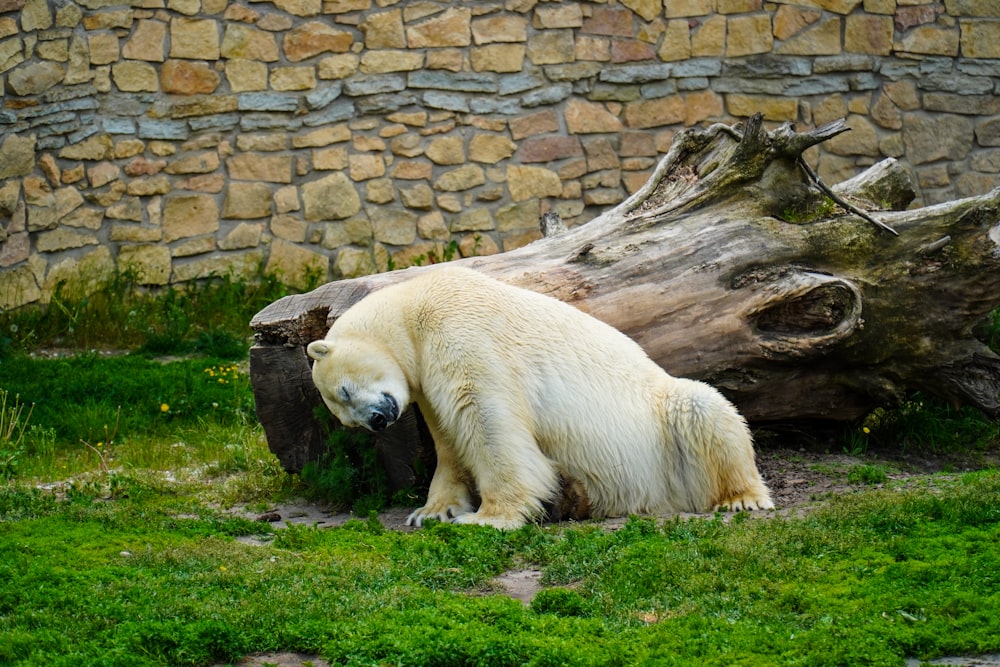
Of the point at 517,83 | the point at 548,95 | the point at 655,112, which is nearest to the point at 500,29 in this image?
the point at 517,83

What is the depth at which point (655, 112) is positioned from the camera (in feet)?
38.3

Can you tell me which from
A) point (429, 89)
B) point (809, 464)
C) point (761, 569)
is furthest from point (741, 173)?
point (429, 89)

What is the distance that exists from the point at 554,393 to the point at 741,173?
2033 millimetres

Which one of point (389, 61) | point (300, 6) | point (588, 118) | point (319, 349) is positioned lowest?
point (319, 349)

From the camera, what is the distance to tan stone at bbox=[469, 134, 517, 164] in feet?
37.3

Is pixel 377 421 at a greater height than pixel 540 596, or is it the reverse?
pixel 377 421

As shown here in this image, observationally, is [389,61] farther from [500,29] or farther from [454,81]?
[500,29]

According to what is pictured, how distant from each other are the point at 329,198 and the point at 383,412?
6.05 meters

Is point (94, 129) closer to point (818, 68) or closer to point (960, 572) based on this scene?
point (818, 68)

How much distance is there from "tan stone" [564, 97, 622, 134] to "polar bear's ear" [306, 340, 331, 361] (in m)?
6.56

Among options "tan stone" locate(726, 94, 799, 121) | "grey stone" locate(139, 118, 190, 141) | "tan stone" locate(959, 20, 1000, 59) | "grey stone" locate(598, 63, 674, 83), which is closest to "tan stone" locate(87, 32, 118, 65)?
"grey stone" locate(139, 118, 190, 141)

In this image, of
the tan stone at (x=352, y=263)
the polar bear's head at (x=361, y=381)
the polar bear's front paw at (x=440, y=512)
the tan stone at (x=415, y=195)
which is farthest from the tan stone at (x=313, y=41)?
the polar bear's front paw at (x=440, y=512)

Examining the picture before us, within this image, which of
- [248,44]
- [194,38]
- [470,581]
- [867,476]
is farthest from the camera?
[248,44]

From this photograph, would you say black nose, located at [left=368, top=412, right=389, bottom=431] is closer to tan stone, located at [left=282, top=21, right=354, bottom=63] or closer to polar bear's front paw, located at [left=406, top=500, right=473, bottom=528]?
polar bear's front paw, located at [left=406, top=500, right=473, bottom=528]
